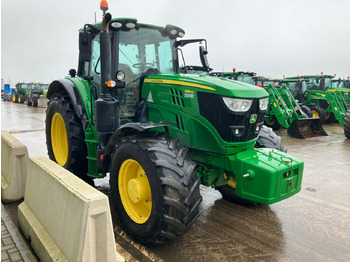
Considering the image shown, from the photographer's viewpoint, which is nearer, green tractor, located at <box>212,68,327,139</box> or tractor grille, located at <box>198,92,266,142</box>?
tractor grille, located at <box>198,92,266,142</box>

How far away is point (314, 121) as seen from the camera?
10688 millimetres

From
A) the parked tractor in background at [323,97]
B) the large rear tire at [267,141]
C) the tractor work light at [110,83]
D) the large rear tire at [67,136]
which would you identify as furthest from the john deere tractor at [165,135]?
the parked tractor in background at [323,97]

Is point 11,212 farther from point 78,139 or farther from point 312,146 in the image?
point 312,146

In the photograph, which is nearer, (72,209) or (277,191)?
(72,209)

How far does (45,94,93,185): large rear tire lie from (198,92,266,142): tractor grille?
2114mm

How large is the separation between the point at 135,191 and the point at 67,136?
74.3 inches

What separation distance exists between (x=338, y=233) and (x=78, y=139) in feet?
11.9

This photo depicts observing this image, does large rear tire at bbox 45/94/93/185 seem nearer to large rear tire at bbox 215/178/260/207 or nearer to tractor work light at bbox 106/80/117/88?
tractor work light at bbox 106/80/117/88

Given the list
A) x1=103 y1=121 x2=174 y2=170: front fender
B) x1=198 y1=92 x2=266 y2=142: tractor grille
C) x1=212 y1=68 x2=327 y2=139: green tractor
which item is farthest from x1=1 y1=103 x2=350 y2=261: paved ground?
x1=212 y1=68 x2=327 y2=139: green tractor

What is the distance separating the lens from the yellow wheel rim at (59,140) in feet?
16.7

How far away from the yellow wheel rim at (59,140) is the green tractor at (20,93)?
84.1 ft

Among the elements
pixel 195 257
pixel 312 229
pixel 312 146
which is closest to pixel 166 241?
pixel 195 257

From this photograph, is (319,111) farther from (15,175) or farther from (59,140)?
(15,175)

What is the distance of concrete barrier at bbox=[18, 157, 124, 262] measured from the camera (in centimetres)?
227
